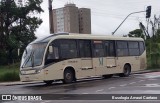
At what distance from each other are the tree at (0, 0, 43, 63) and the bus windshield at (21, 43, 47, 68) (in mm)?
56499

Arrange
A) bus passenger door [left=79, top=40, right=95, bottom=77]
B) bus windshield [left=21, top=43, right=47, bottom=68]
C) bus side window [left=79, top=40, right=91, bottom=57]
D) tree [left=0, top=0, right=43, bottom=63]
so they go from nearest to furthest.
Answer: bus windshield [left=21, top=43, right=47, bottom=68]
bus passenger door [left=79, top=40, right=95, bottom=77]
bus side window [left=79, top=40, right=91, bottom=57]
tree [left=0, top=0, right=43, bottom=63]

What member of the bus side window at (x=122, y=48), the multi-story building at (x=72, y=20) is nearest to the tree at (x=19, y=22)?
the multi-story building at (x=72, y=20)

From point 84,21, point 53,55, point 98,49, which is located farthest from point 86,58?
point 84,21

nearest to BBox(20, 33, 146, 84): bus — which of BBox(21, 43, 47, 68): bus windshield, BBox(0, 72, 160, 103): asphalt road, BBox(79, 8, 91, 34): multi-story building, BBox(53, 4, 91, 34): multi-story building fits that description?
BBox(21, 43, 47, 68): bus windshield

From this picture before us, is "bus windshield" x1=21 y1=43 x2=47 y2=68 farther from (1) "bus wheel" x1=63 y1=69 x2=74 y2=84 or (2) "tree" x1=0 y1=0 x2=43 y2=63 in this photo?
(2) "tree" x1=0 y1=0 x2=43 y2=63

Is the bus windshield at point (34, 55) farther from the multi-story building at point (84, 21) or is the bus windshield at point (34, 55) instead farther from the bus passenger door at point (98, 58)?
the multi-story building at point (84, 21)

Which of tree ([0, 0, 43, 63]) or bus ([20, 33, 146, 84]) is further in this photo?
tree ([0, 0, 43, 63])

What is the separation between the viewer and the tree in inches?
3196

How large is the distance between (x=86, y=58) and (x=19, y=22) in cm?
5921

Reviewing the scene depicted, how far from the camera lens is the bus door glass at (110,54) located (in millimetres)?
28500

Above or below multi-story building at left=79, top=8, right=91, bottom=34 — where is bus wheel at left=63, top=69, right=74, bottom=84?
below

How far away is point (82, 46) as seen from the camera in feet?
86.8

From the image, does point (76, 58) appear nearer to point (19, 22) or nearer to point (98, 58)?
point (98, 58)

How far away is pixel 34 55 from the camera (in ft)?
78.7
